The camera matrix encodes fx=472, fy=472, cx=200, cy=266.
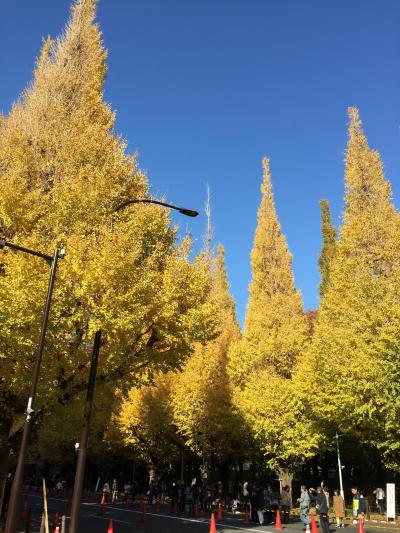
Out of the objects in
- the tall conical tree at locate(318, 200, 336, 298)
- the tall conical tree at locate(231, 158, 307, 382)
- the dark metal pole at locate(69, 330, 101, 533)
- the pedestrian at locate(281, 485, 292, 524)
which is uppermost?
the tall conical tree at locate(318, 200, 336, 298)

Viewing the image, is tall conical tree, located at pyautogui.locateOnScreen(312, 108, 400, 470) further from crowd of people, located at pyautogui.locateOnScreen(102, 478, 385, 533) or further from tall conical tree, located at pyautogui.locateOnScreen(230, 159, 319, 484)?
crowd of people, located at pyautogui.locateOnScreen(102, 478, 385, 533)

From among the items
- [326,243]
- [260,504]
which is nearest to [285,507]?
[260,504]

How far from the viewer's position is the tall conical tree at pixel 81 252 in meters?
11.4

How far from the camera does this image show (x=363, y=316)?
21844 mm

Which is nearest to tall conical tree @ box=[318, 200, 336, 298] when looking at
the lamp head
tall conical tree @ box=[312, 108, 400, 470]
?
tall conical tree @ box=[312, 108, 400, 470]

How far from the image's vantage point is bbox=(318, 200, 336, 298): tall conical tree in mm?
46359

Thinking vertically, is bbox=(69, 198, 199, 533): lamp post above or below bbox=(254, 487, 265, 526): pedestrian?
above

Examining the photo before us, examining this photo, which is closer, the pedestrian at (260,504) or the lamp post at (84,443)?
the lamp post at (84,443)

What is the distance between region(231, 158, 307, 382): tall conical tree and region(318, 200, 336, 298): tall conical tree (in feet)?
45.9

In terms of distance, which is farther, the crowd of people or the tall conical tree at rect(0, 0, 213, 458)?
the crowd of people

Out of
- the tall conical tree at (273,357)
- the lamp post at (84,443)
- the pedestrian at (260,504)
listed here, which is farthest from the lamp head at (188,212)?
the tall conical tree at (273,357)

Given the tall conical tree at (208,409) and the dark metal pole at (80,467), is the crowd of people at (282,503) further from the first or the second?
the dark metal pole at (80,467)

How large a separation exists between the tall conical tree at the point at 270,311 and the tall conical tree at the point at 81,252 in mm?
14766

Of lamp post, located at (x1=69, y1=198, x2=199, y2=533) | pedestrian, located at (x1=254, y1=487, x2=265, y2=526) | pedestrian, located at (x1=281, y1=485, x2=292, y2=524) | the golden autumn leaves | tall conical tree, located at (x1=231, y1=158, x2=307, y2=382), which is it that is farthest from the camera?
tall conical tree, located at (x1=231, y1=158, x2=307, y2=382)
